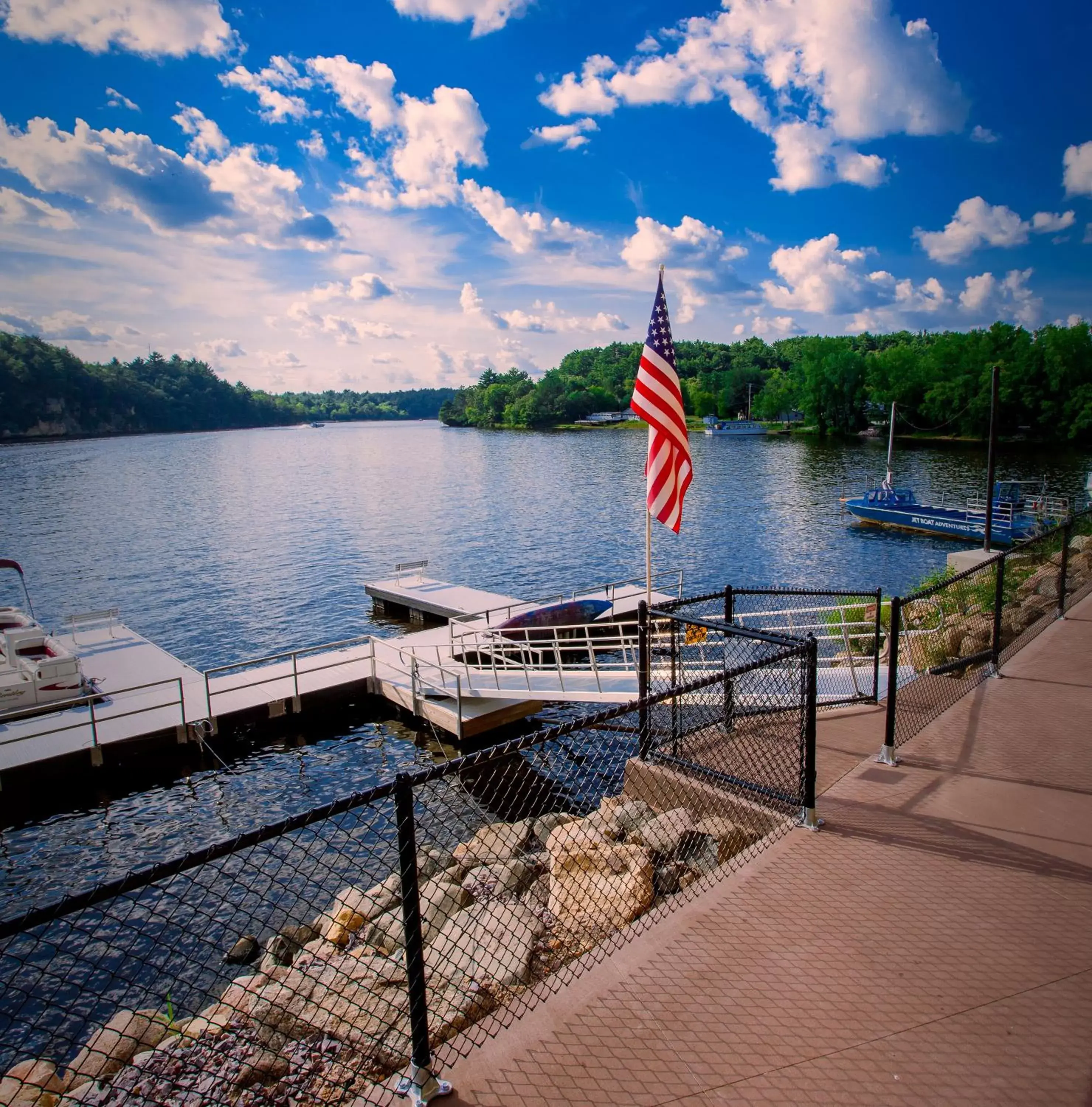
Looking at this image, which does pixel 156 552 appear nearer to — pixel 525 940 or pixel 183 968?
pixel 183 968

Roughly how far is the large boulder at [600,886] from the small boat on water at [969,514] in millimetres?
30705

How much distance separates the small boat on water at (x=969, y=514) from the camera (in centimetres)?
3431

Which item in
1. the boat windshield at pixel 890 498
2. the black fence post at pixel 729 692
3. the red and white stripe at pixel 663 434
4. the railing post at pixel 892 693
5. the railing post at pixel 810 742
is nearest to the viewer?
the railing post at pixel 810 742

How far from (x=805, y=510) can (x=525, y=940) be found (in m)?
45.3

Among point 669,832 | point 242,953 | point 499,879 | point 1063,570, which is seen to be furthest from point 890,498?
point 242,953

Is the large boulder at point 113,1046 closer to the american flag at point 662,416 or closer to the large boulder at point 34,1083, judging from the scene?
the large boulder at point 34,1083

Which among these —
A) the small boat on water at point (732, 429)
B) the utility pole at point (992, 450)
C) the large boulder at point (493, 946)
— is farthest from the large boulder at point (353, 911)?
the small boat on water at point (732, 429)

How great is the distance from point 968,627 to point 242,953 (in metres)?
10.9

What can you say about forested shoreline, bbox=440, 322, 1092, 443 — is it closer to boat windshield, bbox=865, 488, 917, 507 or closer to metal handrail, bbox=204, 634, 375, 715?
boat windshield, bbox=865, 488, 917, 507

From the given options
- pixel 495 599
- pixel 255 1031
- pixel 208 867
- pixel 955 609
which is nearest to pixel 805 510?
pixel 495 599

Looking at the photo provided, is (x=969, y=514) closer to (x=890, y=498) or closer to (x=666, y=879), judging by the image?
(x=890, y=498)

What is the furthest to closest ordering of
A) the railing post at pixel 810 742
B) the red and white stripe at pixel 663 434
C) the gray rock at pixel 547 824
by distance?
the gray rock at pixel 547 824, the red and white stripe at pixel 663 434, the railing post at pixel 810 742

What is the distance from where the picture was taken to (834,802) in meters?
6.29

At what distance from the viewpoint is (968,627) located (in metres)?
11.8
